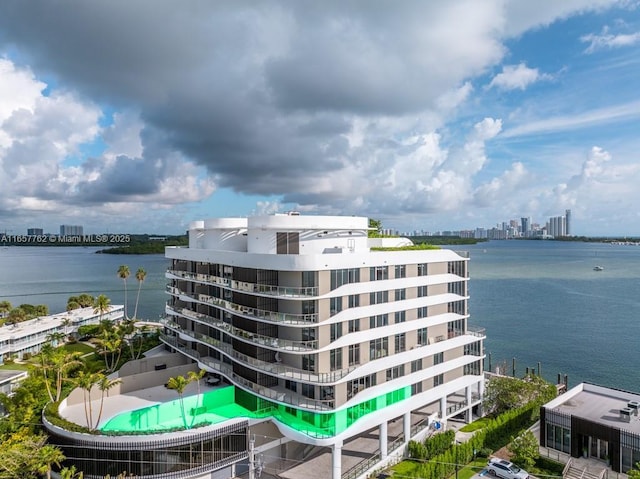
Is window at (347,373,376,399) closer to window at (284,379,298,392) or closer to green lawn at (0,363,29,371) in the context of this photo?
window at (284,379,298,392)

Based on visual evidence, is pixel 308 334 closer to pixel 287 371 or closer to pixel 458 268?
pixel 287 371

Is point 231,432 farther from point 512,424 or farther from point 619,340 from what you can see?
point 619,340

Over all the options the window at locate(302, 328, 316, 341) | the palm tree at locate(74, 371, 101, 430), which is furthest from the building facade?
the palm tree at locate(74, 371, 101, 430)


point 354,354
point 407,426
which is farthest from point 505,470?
point 354,354

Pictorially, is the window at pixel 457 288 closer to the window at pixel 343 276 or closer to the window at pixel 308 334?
the window at pixel 343 276

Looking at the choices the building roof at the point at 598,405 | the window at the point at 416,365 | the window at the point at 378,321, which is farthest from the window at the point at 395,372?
the building roof at the point at 598,405

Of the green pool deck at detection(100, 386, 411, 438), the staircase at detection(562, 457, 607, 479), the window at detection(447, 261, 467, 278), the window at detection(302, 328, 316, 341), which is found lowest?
the staircase at detection(562, 457, 607, 479)

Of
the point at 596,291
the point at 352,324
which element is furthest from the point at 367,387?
the point at 596,291
